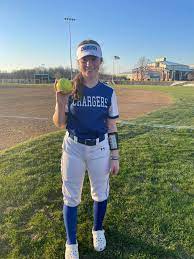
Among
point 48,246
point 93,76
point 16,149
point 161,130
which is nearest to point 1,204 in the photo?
point 48,246

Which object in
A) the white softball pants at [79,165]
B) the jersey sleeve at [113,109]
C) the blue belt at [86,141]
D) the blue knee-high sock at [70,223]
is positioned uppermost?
the jersey sleeve at [113,109]

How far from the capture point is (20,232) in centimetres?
332

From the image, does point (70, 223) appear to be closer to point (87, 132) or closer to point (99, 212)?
point (99, 212)

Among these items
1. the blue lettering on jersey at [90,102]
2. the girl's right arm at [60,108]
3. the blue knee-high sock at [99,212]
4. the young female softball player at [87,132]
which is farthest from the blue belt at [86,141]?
the blue knee-high sock at [99,212]

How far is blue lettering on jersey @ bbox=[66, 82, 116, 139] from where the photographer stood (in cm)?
281

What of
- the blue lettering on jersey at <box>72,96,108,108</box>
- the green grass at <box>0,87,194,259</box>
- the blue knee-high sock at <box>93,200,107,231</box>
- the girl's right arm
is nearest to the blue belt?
the girl's right arm

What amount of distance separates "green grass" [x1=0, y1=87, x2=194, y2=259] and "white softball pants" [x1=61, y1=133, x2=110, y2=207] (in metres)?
0.59

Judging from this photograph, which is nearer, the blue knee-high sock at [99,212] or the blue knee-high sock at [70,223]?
the blue knee-high sock at [70,223]

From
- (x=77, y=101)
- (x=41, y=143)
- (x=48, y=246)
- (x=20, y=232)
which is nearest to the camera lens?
(x=77, y=101)

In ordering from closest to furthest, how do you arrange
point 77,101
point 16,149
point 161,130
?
point 77,101
point 16,149
point 161,130

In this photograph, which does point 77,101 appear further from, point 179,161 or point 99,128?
point 179,161

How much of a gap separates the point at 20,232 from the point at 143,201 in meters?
1.50

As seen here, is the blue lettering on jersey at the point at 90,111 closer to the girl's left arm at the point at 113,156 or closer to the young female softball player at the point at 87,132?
the young female softball player at the point at 87,132

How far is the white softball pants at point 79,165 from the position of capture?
289 centimetres
